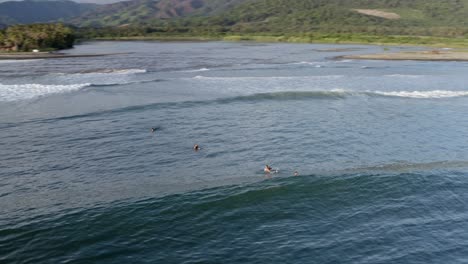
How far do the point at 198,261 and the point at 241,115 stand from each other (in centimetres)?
2683

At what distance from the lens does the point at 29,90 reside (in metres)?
57.2

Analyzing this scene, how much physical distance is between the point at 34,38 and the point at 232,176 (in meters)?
110

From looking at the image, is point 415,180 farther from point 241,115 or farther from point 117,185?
point 241,115

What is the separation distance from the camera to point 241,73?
77.6 meters

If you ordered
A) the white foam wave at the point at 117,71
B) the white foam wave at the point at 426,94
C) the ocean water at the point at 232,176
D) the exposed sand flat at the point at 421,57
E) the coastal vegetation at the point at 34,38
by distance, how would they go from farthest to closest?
the coastal vegetation at the point at 34,38
the exposed sand flat at the point at 421,57
the white foam wave at the point at 117,71
the white foam wave at the point at 426,94
the ocean water at the point at 232,176

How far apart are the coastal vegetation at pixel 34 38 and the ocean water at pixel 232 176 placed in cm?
6845

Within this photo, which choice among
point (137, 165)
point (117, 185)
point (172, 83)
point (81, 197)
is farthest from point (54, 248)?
point (172, 83)

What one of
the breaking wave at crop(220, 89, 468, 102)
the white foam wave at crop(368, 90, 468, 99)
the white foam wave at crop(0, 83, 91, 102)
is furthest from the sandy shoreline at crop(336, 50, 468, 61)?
the white foam wave at crop(0, 83, 91, 102)

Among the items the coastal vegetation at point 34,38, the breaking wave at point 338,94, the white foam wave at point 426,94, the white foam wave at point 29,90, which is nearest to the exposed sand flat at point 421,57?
the white foam wave at point 426,94

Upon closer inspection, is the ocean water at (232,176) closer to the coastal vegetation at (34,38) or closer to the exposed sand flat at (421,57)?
the exposed sand flat at (421,57)

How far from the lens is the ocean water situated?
2039cm

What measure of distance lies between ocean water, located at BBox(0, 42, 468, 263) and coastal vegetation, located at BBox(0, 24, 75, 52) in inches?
2695

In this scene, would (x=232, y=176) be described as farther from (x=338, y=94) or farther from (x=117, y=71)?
(x=117, y=71)

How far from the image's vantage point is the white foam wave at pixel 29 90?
53031 mm
